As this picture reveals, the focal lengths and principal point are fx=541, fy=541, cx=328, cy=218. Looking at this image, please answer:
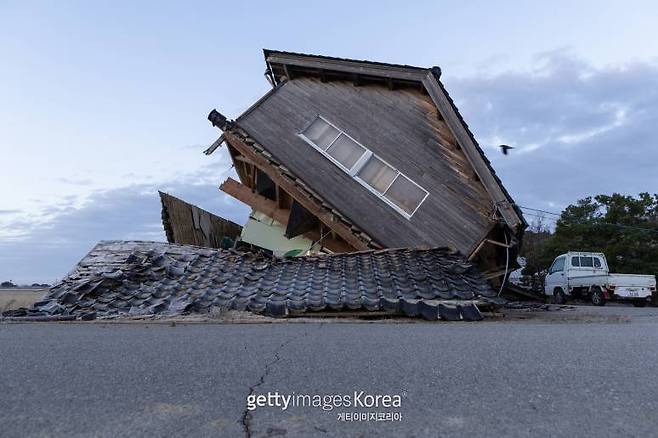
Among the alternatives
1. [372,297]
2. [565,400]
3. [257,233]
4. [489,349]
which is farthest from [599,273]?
[565,400]

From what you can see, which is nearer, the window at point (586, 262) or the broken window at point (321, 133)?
the broken window at point (321, 133)

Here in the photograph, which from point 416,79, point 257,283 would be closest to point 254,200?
point 257,283

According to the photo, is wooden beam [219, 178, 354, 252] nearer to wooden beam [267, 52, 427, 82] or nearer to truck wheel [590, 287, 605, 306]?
wooden beam [267, 52, 427, 82]

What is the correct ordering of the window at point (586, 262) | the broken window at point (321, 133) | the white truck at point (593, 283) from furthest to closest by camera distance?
the window at point (586, 262) < the white truck at point (593, 283) < the broken window at point (321, 133)

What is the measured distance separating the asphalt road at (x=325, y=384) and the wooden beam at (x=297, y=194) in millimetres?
6660

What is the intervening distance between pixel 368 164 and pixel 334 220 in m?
1.94

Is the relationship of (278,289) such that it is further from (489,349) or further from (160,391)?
(160,391)

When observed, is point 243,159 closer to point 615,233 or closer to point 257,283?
point 257,283

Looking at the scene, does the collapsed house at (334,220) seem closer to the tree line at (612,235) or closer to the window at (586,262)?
the window at (586,262)

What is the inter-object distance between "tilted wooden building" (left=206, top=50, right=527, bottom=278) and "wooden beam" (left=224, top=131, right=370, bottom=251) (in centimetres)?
2

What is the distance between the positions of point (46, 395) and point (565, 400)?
8.85ft

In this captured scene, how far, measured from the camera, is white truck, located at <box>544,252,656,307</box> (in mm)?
19312

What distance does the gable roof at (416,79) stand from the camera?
12.0m

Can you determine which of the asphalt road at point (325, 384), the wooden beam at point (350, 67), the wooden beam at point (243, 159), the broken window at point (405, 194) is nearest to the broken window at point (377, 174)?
the broken window at point (405, 194)
